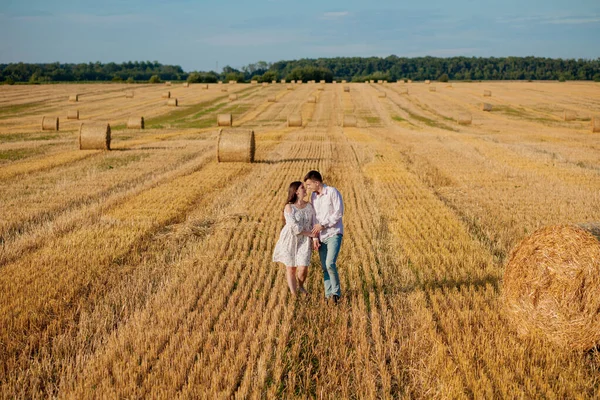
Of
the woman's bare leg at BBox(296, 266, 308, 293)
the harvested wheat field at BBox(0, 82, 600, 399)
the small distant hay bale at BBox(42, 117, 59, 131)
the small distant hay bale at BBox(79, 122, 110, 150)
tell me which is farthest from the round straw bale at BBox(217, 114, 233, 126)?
the woman's bare leg at BBox(296, 266, 308, 293)

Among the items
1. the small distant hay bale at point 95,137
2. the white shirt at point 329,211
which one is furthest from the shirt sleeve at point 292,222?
the small distant hay bale at point 95,137

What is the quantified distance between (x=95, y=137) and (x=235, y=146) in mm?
6878

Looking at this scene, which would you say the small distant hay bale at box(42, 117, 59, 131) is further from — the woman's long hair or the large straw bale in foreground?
the large straw bale in foreground

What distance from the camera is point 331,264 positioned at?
7.51 meters

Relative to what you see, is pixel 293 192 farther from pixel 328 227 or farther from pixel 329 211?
pixel 328 227

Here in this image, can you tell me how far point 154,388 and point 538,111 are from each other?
46895 mm

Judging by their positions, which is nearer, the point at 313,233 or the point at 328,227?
the point at 313,233

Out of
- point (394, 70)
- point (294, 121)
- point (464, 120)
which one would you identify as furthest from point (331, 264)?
point (394, 70)

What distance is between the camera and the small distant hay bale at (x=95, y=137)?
2400 cm

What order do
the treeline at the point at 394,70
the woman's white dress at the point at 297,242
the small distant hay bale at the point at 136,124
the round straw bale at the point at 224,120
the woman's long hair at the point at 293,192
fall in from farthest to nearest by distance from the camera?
1. the treeline at the point at 394,70
2. the round straw bale at the point at 224,120
3. the small distant hay bale at the point at 136,124
4. the woman's white dress at the point at 297,242
5. the woman's long hair at the point at 293,192

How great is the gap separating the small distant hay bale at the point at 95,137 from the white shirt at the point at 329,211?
18335mm

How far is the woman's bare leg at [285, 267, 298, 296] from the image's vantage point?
7543mm

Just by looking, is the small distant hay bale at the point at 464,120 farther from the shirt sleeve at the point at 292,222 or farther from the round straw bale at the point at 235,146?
the shirt sleeve at the point at 292,222

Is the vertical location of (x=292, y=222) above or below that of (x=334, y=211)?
below
